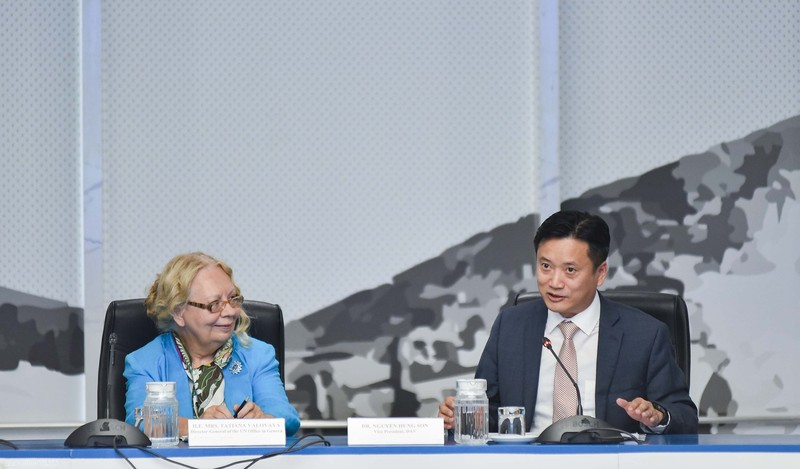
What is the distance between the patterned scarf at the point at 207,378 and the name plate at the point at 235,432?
685 millimetres

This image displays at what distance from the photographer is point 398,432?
221 centimetres

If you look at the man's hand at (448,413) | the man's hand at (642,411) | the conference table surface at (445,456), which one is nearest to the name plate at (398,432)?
the conference table surface at (445,456)

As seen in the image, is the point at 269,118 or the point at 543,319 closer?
the point at 543,319

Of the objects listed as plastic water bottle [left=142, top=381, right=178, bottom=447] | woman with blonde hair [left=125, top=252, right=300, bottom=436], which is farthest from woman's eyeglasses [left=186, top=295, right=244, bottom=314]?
plastic water bottle [left=142, top=381, right=178, bottom=447]

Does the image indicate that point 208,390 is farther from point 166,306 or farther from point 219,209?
point 219,209

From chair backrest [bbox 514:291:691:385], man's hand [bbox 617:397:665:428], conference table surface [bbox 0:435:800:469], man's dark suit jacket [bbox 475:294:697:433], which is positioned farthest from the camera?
chair backrest [bbox 514:291:691:385]

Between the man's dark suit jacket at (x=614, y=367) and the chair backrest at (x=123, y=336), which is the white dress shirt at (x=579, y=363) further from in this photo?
the chair backrest at (x=123, y=336)

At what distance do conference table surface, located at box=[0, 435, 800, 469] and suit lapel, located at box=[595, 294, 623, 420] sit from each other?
657 mm

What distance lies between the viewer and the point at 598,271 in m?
2.95

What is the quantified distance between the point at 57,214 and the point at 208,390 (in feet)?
4.56

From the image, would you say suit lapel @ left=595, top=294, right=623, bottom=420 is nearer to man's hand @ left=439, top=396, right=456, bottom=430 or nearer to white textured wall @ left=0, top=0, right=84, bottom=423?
man's hand @ left=439, top=396, right=456, bottom=430

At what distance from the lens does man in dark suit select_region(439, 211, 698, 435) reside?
2.81m

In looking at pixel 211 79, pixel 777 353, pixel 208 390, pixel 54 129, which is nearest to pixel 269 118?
pixel 211 79

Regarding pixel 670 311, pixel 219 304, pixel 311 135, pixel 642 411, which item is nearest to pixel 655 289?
pixel 670 311
